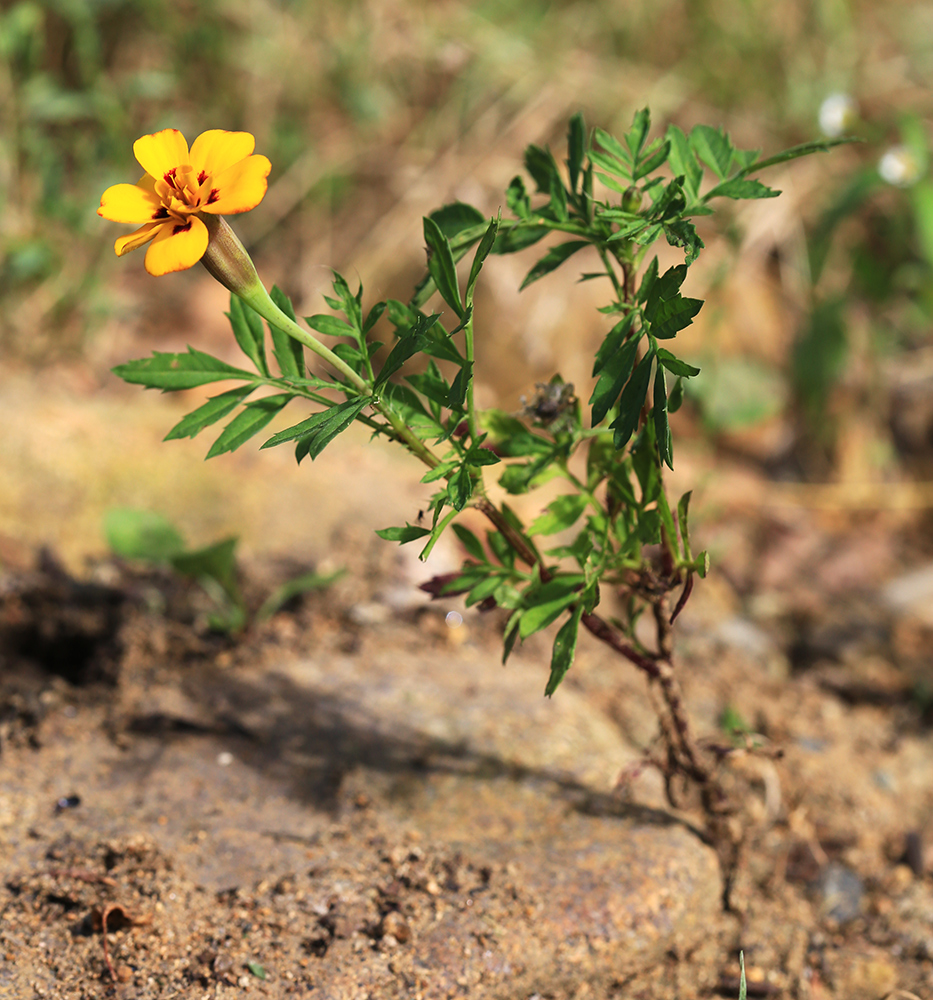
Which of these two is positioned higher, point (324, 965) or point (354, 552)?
point (354, 552)

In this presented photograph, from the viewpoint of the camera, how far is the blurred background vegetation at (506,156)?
3277 millimetres

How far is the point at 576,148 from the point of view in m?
1.32

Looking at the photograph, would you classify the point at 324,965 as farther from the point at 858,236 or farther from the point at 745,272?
the point at 858,236

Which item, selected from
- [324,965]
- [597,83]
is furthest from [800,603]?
[597,83]

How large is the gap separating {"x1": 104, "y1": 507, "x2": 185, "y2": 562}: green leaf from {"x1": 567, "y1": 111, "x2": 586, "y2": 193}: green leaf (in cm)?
121

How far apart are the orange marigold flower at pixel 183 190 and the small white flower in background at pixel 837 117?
9.85 feet

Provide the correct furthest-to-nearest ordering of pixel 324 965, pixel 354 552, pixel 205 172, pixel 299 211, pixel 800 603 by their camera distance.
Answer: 1. pixel 299 211
2. pixel 800 603
3. pixel 354 552
4. pixel 324 965
5. pixel 205 172

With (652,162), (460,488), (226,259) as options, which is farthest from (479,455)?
(652,162)

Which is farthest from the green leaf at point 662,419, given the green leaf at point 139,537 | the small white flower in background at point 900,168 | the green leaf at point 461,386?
the small white flower in background at point 900,168

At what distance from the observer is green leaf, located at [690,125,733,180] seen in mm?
1296

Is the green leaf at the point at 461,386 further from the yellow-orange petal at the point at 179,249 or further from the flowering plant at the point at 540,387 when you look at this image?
the yellow-orange petal at the point at 179,249

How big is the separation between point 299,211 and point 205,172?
3192mm

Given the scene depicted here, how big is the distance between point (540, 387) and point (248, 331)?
18.1 inches

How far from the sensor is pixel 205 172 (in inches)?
41.8
